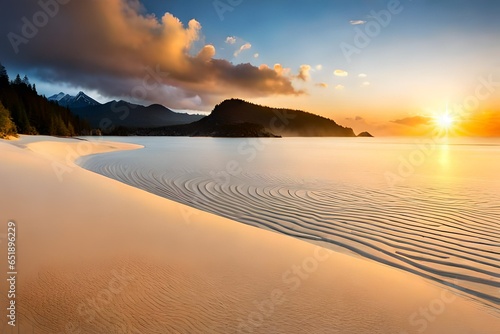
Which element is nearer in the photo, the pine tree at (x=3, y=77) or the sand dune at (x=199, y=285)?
the sand dune at (x=199, y=285)

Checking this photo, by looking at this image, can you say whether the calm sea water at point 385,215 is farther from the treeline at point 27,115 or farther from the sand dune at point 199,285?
the treeline at point 27,115

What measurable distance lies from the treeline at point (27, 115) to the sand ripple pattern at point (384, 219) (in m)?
38.2

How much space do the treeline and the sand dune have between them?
41226 mm

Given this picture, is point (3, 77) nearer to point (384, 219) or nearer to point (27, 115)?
point (27, 115)

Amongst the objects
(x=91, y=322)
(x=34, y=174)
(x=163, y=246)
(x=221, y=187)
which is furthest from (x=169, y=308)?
(x=221, y=187)

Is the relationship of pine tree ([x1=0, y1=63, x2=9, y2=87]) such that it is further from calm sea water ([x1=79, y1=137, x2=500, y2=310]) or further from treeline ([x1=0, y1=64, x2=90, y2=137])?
calm sea water ([x1=79, y1=137, x2=500, y2=310])

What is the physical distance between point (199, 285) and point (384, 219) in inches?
262

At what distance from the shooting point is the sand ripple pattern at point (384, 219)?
5379 millimetres

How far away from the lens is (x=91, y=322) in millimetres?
2877

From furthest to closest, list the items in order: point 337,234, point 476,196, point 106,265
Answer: point 476,196 → point 337,234 → point 106,265

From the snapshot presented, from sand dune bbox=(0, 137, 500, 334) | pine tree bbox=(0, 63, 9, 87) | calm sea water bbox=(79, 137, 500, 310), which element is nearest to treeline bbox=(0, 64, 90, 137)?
pine tree bbox=(0, 63, 9, 87)

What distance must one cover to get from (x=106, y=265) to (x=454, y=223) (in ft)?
29.2

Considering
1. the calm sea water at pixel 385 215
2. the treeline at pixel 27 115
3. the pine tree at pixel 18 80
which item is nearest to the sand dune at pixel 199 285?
the calm sea water at pixel 385 215

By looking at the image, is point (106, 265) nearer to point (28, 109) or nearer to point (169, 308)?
point (169, 308)
